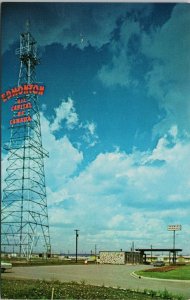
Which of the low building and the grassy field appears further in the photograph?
the low building

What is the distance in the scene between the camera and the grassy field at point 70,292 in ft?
43.5

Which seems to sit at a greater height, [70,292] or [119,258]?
[70,292]

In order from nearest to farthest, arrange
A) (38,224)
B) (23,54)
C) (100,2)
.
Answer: (100,2)
(23,54)
(38,224)

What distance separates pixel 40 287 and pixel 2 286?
1168 mm

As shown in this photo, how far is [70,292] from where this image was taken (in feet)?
44.8

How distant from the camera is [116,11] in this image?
14.1 m

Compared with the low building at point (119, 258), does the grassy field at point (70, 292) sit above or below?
above

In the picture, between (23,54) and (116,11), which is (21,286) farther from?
(116,11)

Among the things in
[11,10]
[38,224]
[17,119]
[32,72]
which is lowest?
[38,224]

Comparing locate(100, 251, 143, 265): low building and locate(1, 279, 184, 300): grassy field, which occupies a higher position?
locate(1, 279, 184, 300): grassy field

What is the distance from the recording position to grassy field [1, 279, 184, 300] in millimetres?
13258

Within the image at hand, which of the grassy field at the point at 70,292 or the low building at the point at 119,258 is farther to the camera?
the low building at the point at 119,258

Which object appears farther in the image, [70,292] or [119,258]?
[119,258]

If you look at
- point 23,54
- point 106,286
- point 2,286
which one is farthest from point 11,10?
point 106,286
